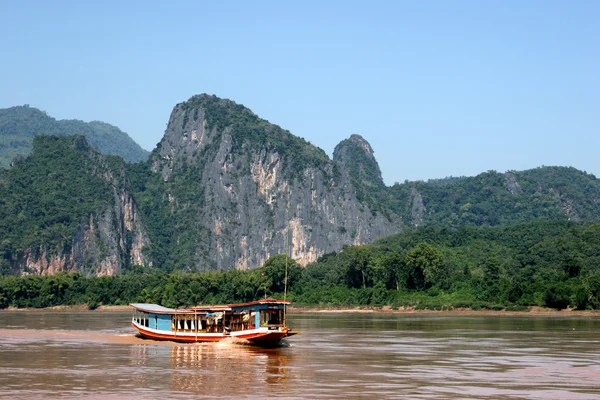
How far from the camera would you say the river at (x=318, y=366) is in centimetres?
3144

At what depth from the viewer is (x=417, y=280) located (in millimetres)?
103750

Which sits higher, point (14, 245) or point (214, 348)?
point (14, 245)

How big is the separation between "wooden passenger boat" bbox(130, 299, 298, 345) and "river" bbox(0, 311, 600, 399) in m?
0.76

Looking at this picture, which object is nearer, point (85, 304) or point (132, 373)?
point (132, 373)

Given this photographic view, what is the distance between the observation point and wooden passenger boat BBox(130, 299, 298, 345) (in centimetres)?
4803

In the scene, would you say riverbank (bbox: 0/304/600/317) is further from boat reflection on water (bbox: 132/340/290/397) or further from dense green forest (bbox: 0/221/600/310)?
boat reflection on water (bbox: 132/340/290/397)

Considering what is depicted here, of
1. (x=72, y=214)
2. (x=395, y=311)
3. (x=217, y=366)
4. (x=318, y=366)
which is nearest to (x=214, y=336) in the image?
(x=217, y=366)

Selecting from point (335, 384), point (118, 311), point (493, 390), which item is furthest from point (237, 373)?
point (118, 311)

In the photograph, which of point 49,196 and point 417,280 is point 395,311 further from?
point 49,196

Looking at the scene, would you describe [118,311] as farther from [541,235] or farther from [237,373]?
[237,373]

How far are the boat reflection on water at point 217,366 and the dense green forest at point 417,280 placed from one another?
149ft

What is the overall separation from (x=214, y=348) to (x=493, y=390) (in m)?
20.4

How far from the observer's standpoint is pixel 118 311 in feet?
381

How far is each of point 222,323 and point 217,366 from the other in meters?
11.7
